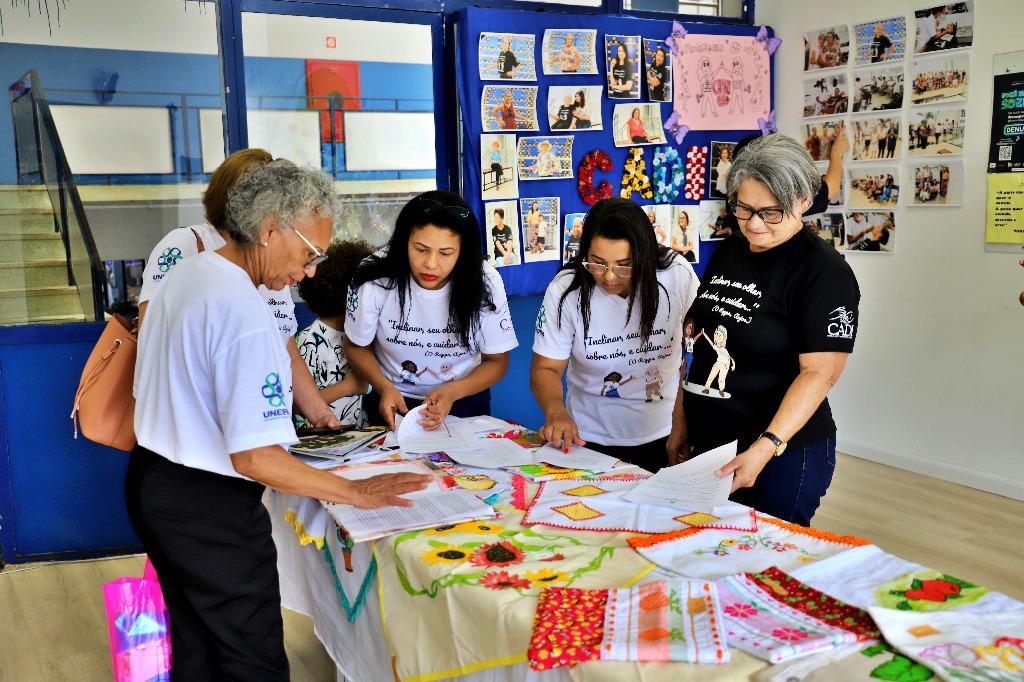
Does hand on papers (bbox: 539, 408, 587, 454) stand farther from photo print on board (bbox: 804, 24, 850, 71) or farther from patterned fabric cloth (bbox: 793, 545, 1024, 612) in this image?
photo print on board (bbox: 804, 24, 850, 71)

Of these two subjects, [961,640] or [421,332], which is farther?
[421,332]

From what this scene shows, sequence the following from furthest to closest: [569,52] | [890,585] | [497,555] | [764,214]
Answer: [569,52] → [764,214] → [497,555] → [890,585]

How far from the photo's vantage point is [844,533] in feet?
12.2

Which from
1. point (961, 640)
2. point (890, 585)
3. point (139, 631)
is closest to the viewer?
point (961, 640)

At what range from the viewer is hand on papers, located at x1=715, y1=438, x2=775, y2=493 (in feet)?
6.20

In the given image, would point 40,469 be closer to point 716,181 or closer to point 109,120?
point 109,120

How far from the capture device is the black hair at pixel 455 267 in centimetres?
249

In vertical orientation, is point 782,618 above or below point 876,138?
below

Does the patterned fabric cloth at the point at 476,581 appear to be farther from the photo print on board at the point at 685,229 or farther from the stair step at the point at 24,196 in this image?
the photo print on board at the point at 685,229

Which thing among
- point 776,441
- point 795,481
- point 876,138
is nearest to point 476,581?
point 776,441

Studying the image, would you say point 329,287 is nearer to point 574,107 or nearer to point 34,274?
point 34,274

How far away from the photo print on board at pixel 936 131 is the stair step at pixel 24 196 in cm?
387

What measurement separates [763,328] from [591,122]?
2.49 meters

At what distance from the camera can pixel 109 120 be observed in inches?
140
